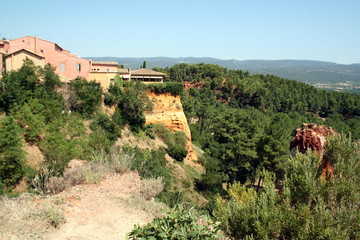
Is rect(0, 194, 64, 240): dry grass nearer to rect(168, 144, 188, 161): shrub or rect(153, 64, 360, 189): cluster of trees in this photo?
rect(153, 64, 360, 189): cluster of trees

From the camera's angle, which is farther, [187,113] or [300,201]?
[187,113]

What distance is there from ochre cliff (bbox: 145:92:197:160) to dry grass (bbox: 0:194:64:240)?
830 inches

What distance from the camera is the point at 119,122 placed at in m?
24.1

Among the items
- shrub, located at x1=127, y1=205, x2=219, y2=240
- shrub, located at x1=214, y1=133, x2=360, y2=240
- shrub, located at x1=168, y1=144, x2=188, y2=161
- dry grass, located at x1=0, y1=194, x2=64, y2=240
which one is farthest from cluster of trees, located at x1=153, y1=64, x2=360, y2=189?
shrub, located at x1=127, y1=205, x2=219, y2=240

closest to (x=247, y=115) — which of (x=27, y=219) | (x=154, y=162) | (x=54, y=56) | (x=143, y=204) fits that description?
(x=154, y=162)

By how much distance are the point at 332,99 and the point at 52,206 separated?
7448 cm

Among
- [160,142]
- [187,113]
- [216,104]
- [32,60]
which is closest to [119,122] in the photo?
[160,142]

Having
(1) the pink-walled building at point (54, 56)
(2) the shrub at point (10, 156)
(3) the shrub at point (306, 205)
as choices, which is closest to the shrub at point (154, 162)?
(2) the shrub at point (10, 156)

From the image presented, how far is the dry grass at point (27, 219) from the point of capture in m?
7.00

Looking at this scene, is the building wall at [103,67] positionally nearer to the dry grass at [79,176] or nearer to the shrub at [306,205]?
the dry grass at [79,176]

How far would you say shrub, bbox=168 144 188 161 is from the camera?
26312 mm

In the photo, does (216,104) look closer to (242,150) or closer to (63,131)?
(242,150)

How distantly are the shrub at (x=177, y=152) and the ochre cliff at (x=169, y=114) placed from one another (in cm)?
248

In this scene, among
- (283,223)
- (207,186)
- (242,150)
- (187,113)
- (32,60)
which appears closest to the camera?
(283,223)
